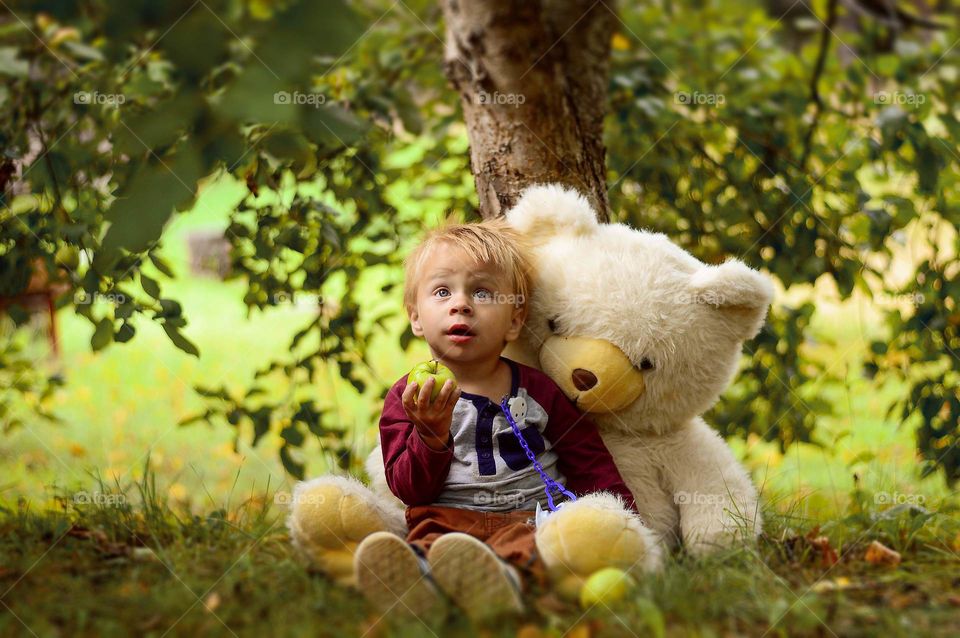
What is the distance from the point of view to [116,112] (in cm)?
281

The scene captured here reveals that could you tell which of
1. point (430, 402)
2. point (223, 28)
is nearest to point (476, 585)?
point (430, 402)

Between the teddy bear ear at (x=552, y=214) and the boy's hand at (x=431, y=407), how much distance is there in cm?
62

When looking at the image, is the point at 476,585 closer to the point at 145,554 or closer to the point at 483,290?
the point at 483,290

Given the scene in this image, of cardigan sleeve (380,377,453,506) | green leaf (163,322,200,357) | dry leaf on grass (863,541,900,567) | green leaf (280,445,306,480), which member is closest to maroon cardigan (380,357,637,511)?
cardigan sleeve (380,377,453,506)

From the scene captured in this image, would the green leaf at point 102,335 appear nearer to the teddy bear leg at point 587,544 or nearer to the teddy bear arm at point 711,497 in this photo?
the teddy bear leg at point 587,544

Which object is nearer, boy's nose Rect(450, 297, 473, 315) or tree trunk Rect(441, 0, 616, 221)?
boy's nose Rect(450, 297, 473, 315)

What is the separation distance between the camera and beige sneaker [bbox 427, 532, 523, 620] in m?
1.73
